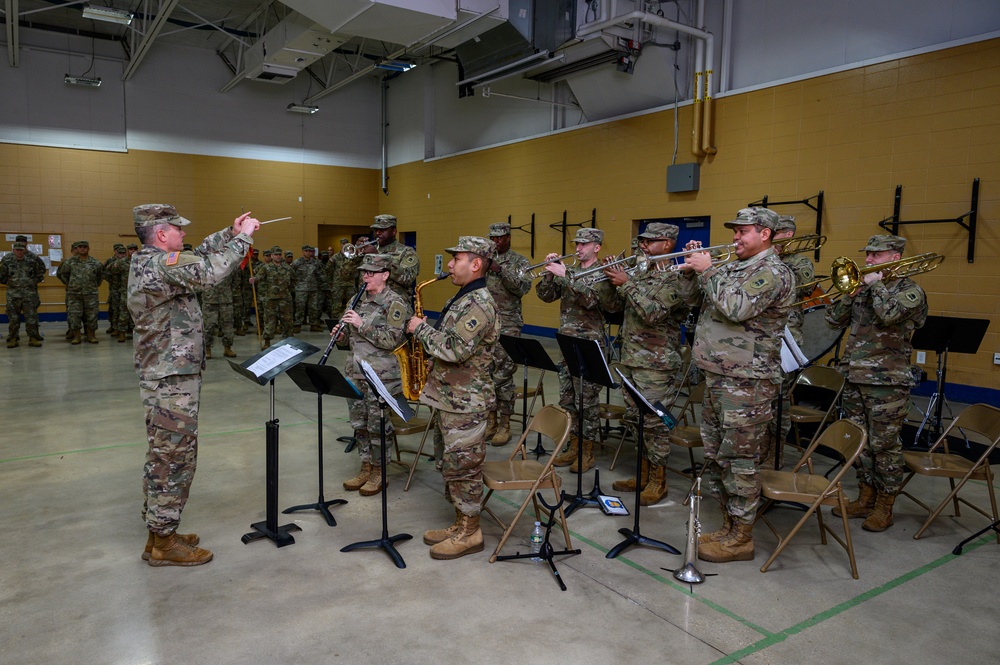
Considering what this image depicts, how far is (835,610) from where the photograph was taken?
133 inches

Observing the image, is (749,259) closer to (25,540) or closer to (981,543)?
(981,543)

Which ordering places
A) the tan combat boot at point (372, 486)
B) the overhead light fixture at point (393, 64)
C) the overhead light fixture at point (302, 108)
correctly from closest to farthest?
the tan combat boot at point (372, 486), the overhead light fixture at point (393, 64), the overhead light fixture at point (302, 108)

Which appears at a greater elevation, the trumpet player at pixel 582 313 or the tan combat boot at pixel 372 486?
the trumpet player at pixel 582 313

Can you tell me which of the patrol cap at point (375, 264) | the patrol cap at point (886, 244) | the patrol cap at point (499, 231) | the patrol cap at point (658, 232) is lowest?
the patrol cap at point (375, 264)

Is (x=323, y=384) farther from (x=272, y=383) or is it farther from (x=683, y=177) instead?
(x=683, y=177)

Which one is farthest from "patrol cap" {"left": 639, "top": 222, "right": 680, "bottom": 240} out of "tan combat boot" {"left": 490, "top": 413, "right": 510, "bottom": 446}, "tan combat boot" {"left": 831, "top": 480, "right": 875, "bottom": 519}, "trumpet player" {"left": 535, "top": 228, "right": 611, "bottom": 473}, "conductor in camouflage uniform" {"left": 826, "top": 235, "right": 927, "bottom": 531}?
"tan combat boot" {"left": 490, "top": 413, "right": 510, "bottom": 446}

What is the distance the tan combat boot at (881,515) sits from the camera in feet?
14.3

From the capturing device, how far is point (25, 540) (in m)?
4.11

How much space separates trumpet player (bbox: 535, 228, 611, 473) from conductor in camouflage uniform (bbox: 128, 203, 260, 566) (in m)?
2.62

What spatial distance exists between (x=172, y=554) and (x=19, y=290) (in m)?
10.8

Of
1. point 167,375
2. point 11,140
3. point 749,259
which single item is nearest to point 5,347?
point 11,140

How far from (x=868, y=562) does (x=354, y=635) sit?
3004 millimetres

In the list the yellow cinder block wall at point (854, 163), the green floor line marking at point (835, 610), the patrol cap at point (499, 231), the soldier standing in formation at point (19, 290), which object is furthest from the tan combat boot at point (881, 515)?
the soldier standing in formation at point (19, 290)

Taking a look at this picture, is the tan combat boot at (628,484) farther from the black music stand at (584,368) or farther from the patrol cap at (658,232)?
the patrol cap at (658,232)
